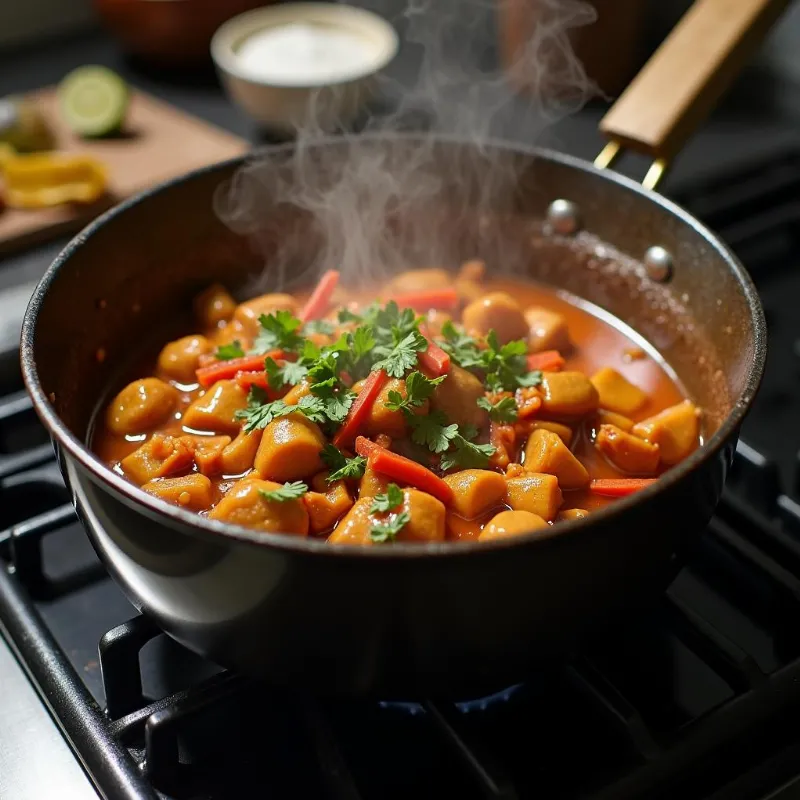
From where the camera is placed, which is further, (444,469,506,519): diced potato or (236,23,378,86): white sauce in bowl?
(236,23,378,86): white sauce in bowl

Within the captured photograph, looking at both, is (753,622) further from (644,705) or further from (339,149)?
(339,149)

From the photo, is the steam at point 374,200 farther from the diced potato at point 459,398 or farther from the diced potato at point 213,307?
the diced potato at point 459,398

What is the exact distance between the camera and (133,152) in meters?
2.69

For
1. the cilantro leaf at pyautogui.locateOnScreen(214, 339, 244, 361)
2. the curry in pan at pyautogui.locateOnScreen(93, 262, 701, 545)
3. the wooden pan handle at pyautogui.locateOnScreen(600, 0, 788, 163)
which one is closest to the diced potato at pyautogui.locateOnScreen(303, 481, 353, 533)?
the curry in pan at pyautogui.locateOnScreen(93, 262, 701, 545)

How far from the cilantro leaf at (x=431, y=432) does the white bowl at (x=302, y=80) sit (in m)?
1.28

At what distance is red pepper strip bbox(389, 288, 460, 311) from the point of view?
185 centimetres

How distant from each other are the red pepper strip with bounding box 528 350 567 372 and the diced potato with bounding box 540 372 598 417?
3.9 inches

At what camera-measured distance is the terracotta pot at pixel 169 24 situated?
9.72 feet

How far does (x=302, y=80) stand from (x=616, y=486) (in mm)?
1648

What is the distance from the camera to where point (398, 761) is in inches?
50.1

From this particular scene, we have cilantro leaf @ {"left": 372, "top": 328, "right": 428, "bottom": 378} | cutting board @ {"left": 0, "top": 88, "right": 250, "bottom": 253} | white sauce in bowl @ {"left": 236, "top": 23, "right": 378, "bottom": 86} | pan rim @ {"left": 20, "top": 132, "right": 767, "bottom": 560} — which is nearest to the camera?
pan rim @ {"left": 20, "top": 132, "right": 767, "bottom": 560}

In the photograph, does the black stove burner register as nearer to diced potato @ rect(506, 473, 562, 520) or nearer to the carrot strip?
diced potato @ rect(506, 473, 562, 520)

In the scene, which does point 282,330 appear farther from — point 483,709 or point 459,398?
point 483,709

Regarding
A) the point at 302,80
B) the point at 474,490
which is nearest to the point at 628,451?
the point at 474,490
